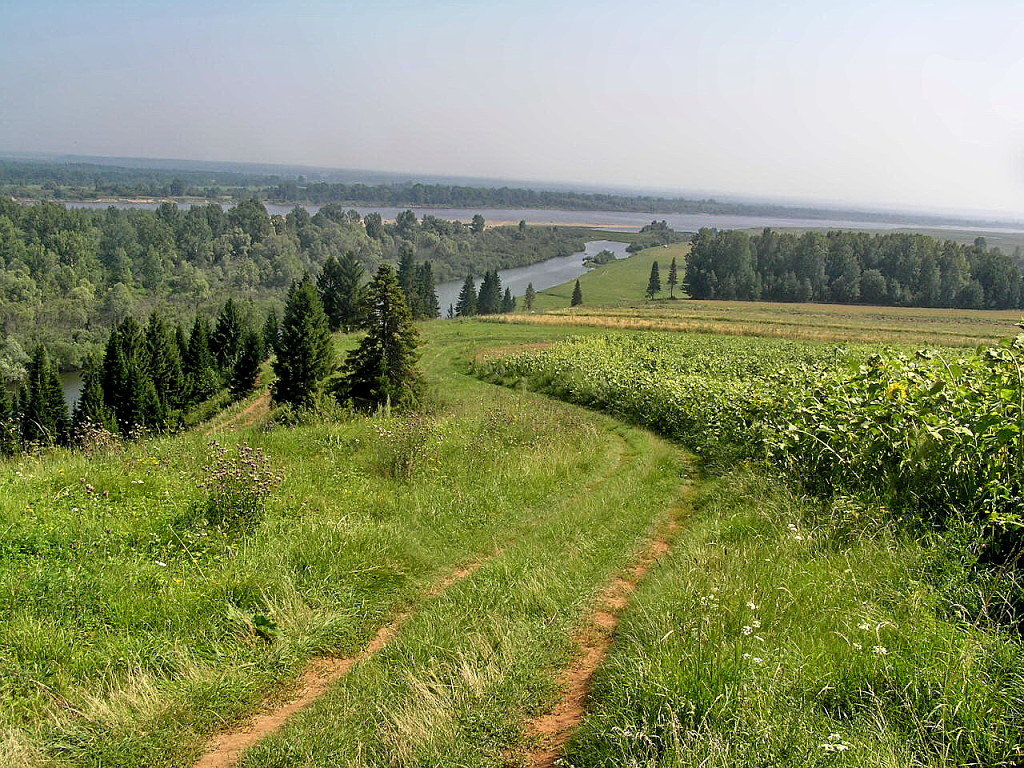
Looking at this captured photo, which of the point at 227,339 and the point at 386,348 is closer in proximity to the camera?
the point at 386,348

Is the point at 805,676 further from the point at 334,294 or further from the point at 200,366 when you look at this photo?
the point at 334,294

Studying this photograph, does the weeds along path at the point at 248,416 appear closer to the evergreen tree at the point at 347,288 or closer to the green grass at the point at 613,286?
the evergreen tree at the point at 347,288

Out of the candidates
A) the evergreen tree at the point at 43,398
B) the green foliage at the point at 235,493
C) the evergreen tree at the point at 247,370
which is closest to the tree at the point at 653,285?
the evergreen tree at the point at 247,370

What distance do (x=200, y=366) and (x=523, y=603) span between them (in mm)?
58166

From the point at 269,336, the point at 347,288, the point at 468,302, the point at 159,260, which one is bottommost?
the point at 269,336

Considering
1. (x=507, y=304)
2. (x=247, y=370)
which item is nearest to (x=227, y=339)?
(x=247, y=370)

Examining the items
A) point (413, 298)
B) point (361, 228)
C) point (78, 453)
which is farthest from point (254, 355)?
point (361, 228)

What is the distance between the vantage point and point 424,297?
308 feet

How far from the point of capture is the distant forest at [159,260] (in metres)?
103

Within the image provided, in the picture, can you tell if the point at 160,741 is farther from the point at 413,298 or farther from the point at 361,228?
the point at 361,228

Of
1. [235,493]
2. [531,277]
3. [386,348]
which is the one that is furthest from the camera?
[531,277]

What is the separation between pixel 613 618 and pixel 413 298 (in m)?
78.5

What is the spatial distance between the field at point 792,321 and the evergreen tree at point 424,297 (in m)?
16.0

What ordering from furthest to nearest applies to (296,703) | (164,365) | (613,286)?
(613,286) → (164,365) → (296,703)
